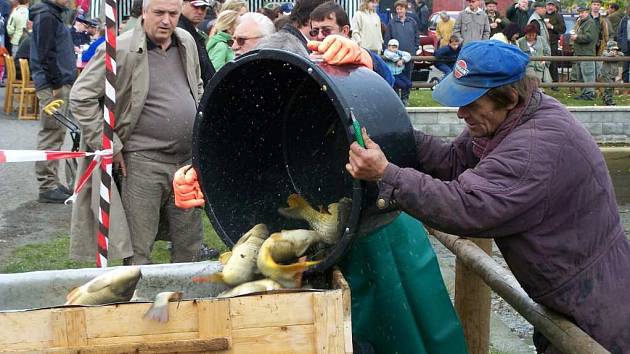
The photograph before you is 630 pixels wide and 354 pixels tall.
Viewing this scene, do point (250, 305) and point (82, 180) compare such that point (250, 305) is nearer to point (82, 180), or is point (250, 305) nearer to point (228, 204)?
point (228, 204)

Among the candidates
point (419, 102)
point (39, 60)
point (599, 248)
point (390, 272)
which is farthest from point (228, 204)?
point (419, 102)

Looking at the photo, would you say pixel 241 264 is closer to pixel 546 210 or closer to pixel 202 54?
pixel 546 210

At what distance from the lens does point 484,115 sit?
333cm

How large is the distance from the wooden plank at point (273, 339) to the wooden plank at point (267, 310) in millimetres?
19

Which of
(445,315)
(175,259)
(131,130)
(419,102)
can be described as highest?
(131,130)

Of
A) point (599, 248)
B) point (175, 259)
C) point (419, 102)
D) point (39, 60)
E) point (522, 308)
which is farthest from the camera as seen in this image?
point (419, 102)

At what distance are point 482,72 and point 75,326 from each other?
1.54 meters

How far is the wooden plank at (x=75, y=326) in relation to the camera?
293cm

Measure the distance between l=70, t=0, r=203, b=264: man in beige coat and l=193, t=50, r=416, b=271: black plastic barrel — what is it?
1.77 m

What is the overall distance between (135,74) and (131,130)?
1.09ft

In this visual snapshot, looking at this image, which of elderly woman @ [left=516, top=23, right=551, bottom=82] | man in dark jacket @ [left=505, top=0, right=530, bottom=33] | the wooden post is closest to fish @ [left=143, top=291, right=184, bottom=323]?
the wooden post

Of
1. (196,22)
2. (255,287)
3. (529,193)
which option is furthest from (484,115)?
(196,22)

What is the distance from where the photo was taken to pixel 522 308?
3.75 meters

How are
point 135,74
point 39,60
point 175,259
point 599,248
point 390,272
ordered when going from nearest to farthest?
point 599,248 → point 390,272 → point 135,74 → point 175,259 → point 39,60
